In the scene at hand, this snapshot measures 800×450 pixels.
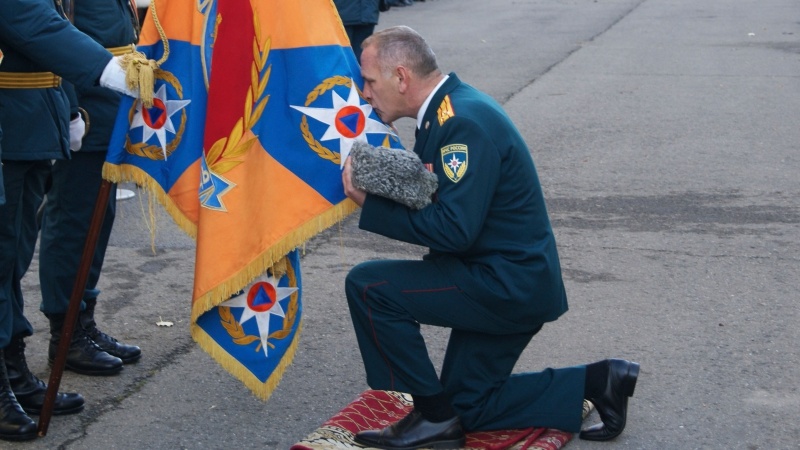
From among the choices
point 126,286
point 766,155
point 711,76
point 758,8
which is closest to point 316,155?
point 126,286

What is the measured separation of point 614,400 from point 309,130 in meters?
1.38

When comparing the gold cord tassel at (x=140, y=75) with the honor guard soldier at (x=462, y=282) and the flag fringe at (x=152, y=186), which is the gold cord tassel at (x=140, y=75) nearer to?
the flag fringe at (x=152, y=186)

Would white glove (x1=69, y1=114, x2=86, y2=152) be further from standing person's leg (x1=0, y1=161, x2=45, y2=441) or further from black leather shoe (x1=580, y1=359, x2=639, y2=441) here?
black leather shoe (x1=580, y1=359, x2=639, y2=441)

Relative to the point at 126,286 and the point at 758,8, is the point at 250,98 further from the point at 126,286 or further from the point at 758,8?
the point at 758,8

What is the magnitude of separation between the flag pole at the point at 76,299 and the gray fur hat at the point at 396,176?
91 cm

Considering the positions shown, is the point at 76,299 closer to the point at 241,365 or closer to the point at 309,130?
the point at 241,365

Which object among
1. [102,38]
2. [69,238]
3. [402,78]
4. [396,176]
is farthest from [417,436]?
[102,38]

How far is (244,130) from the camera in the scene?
3.82m

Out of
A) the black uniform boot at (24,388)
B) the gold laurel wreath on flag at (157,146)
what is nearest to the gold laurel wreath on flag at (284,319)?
the gold laurel wreath on flag at (157,146)

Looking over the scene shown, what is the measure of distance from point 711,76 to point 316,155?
9.02 m

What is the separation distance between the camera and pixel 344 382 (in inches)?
179

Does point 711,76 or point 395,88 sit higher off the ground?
point 395,88

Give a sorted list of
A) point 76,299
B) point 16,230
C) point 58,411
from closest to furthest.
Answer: point 76,299 < point 16,230 < point 58,411

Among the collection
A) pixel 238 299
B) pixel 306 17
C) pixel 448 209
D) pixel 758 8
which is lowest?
pixel 758 8
